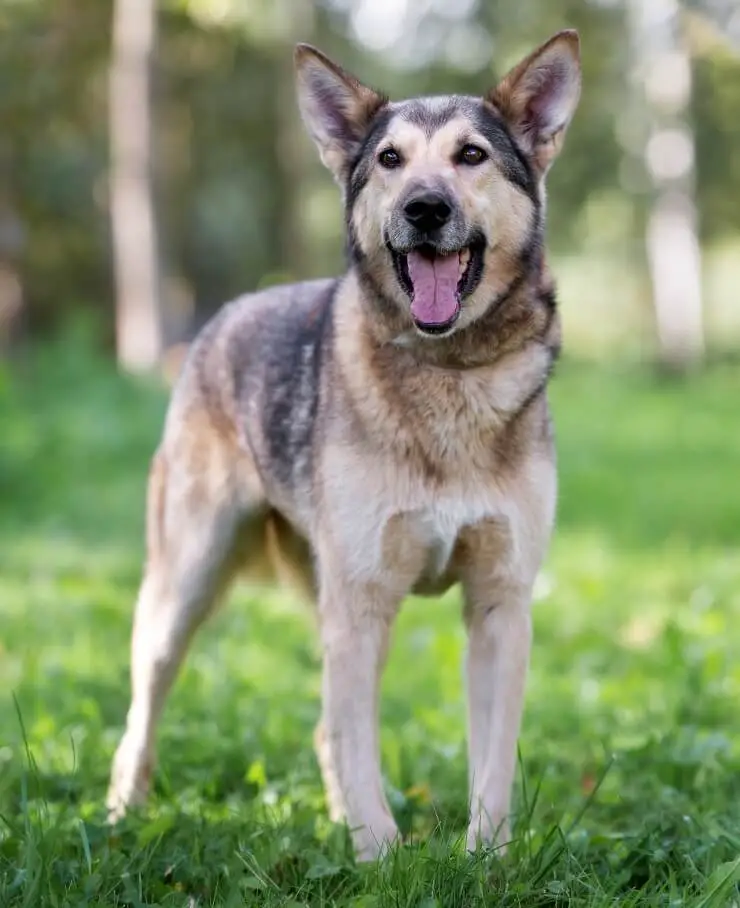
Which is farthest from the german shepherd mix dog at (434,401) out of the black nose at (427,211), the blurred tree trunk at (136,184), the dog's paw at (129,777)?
the blurred tree trunk at (136,184)

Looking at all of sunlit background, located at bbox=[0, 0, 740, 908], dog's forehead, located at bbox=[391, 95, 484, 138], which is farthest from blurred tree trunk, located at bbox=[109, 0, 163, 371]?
dog's forehead, located at bbox=[391, 95, 484, 138]

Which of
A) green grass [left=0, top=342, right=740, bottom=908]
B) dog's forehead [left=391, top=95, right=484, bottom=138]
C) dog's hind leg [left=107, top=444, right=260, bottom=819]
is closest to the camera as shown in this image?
green grass [left=0, top=342, right=740, bottom=908]

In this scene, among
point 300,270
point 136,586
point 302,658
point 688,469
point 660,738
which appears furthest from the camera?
point 300,270

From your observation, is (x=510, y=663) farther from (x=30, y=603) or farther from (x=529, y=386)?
(x=30, y=603)

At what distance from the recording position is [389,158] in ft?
12.6

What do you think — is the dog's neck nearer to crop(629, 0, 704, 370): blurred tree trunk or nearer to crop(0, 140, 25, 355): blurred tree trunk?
crop(0, 140, 25, 355): blurred tree trunk

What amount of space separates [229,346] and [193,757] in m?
1.47

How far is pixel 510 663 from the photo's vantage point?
3820 mm

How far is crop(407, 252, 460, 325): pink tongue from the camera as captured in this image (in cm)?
370

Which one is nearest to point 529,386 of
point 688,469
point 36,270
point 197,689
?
point 197,689

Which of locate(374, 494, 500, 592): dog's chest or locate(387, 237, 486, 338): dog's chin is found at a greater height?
locate(387, 237, 486, 338): dog's chin

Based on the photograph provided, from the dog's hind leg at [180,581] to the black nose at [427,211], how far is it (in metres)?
1.40

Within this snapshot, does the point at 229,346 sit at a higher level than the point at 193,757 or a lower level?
higher

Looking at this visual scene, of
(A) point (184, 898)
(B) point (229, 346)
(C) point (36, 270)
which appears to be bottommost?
(C) point (36, 270)
